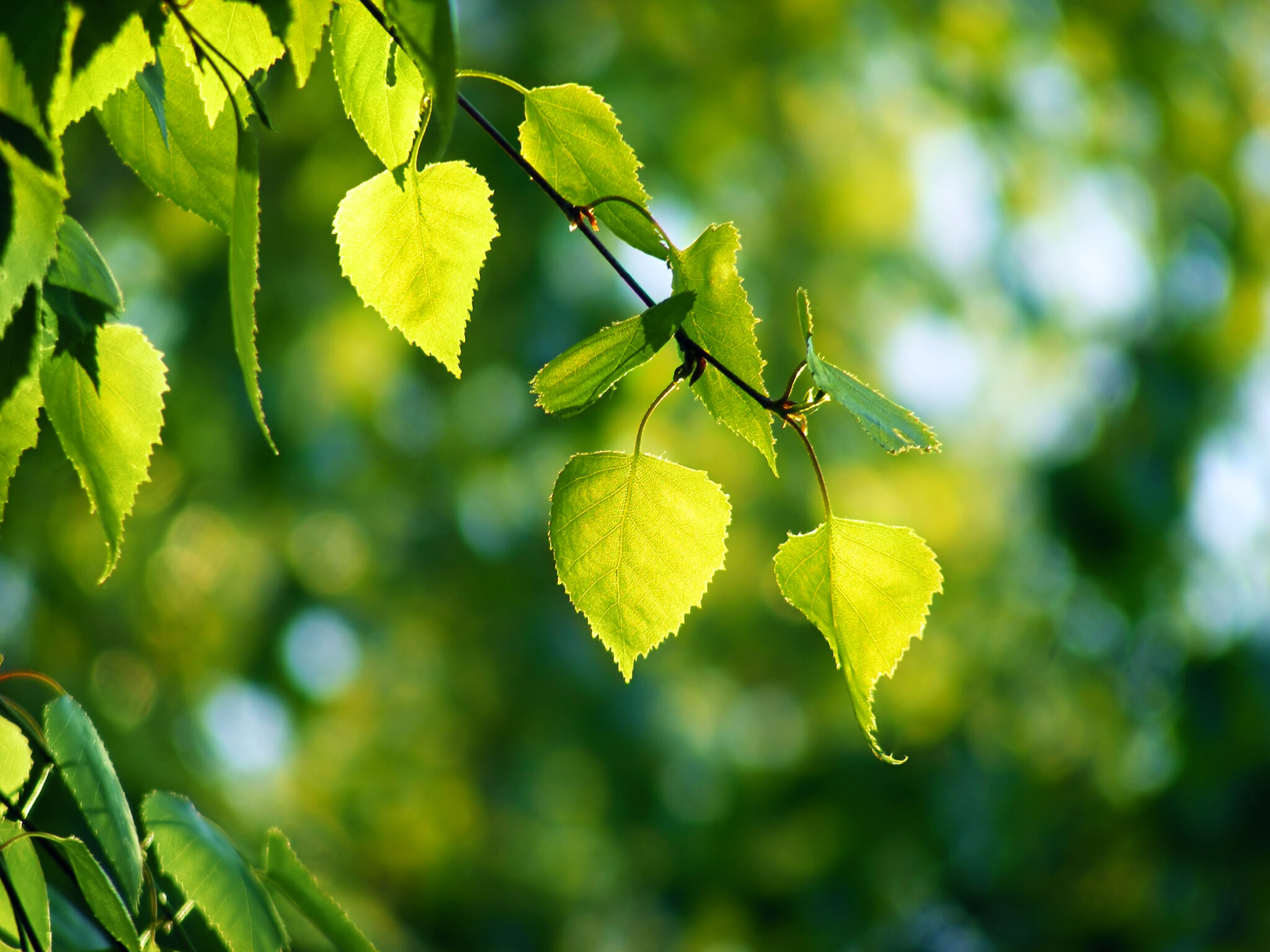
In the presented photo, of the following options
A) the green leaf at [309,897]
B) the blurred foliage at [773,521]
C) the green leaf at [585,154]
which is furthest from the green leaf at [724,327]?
the blurred foliage at [773,521]

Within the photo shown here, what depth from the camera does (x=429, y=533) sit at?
14.7ft

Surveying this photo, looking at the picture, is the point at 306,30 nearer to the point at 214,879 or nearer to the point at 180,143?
the point at 180,143

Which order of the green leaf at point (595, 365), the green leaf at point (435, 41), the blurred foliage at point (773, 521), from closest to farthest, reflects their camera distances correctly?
1. the green leaf at point (435, 41)
2. the green leaf at point (595, 365)
3. the blurred foliage at point (773, 521)

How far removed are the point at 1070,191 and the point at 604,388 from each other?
4.87m

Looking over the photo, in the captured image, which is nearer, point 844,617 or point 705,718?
point 844,617

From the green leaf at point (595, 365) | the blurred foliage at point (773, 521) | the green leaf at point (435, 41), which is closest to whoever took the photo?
the green leaf at point (435, 41)

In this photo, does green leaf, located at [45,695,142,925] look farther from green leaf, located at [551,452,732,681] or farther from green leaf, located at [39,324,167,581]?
green leaf, located at [551,452,732,681]

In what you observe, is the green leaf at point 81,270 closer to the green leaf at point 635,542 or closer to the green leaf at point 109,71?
the green leaf at point 109,71

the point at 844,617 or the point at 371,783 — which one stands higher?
the point at 844,617

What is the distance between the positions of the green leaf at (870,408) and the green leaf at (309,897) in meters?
0.31

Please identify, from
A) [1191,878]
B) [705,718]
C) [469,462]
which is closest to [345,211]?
[469,462]

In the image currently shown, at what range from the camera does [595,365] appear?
423 millimetres

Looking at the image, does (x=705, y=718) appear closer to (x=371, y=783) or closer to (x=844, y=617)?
(x=371, y=783)

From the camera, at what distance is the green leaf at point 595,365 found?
0.41 meters
